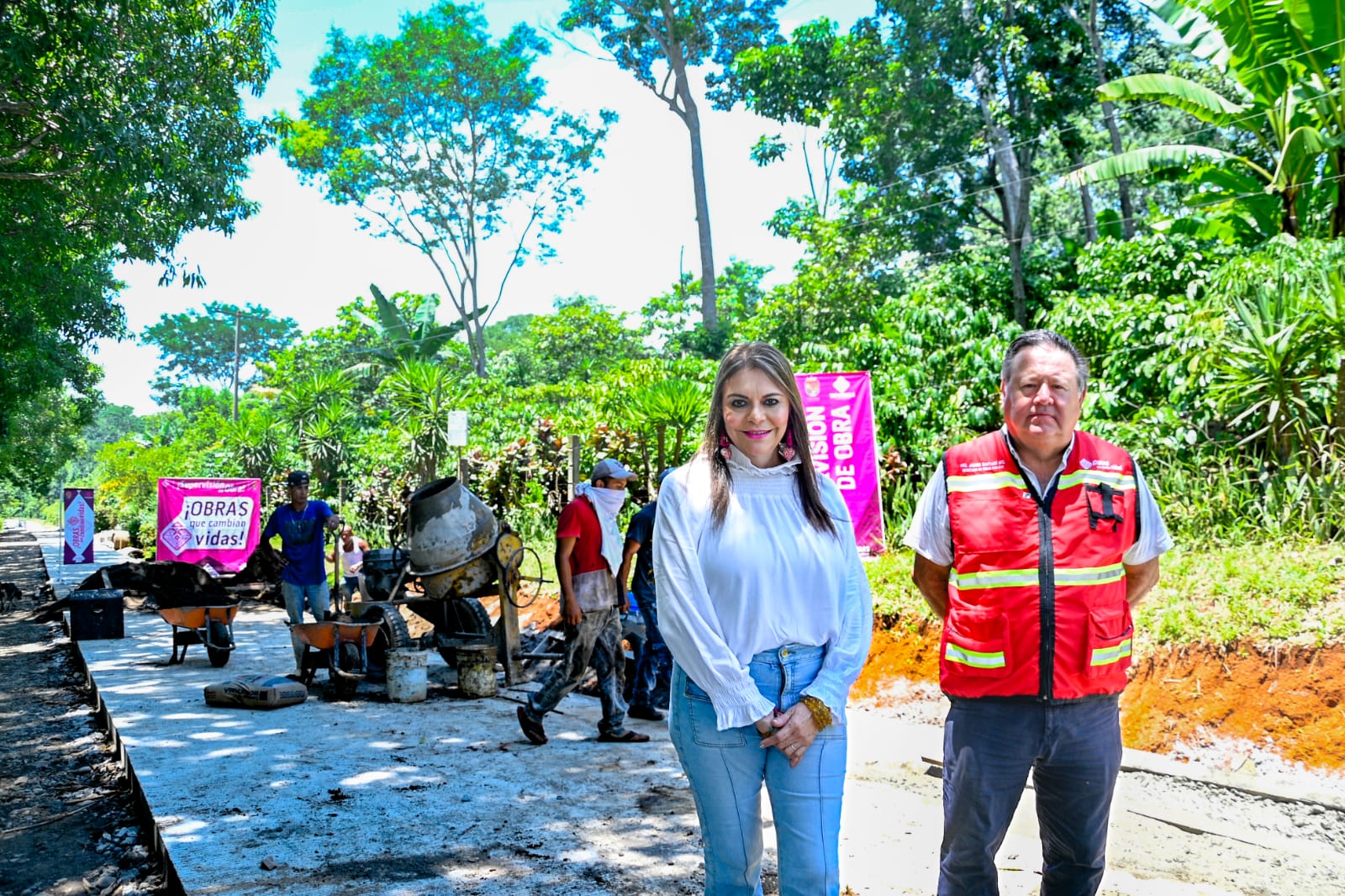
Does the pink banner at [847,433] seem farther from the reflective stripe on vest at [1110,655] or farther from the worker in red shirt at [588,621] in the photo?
the reflective stripe on vest at [1110,655]

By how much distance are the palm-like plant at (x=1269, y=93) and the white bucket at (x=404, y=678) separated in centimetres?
1083

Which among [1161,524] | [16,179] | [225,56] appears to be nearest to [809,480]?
[1161,524]

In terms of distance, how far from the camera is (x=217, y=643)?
10328 mm

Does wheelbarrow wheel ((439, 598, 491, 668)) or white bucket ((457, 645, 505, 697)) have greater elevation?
wheelbarrow wheel ((439, 598, 491, 668))

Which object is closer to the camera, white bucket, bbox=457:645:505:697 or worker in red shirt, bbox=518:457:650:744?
worker in red shirt, bbox=518:457:650:744

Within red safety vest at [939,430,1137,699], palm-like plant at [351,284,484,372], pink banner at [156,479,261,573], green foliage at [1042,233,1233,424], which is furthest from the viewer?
palm-like plant at [351,284,484,372]

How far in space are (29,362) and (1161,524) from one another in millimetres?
20019

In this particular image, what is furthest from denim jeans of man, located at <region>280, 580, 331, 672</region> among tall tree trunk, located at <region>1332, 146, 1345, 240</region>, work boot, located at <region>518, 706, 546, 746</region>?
tall tree trunk, located at <region>1332, 146, 1345, 240</region>

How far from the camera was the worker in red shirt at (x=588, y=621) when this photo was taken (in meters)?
6.91

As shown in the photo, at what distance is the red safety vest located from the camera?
295cm

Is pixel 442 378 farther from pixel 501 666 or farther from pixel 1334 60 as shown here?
pixel 1334 60

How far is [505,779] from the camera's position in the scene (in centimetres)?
601

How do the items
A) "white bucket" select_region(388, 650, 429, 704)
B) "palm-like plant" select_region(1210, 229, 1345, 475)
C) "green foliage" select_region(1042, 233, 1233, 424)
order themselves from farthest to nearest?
"green foliage" select_region(1042, 233, 1233, 424) < "white bucket" select_region(388, 650, 429, 704) < "palm-like plant" select_region(1210, 229, 1345, 475)

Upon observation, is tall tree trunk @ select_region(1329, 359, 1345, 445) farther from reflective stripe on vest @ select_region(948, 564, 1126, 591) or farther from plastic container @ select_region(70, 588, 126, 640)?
plastic container @ select_region(70, 588, 126, 640)
